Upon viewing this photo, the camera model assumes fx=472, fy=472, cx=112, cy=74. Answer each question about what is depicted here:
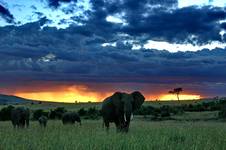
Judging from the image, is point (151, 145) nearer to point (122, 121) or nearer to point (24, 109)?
point (122, 121)

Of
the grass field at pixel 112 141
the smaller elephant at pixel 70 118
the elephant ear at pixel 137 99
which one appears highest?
the elephant ear at pixel 137 99

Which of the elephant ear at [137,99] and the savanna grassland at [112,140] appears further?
the elephant ear at [137,99]

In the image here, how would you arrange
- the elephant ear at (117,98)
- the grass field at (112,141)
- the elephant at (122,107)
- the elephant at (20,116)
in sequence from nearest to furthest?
1. the grass field at (112,141)
2. the elephant at (122,107)
3. the elephant ear at (117,98)
4. the elephant at (20,116)

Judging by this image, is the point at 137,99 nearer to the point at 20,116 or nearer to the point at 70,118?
the point at 20,116

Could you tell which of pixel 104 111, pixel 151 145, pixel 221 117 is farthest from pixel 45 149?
pixel 221 117

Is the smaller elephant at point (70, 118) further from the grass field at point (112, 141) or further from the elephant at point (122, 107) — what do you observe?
the grass field at point (112, 141)

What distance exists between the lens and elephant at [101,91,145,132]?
2208 centimetres

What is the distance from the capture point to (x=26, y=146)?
1131cm

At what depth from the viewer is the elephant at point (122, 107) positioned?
22.1 m

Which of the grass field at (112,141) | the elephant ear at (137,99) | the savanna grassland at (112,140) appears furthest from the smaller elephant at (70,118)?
the grass field at (112,141)

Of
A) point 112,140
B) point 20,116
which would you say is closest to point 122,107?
point 112,140

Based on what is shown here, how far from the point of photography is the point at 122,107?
23.1m

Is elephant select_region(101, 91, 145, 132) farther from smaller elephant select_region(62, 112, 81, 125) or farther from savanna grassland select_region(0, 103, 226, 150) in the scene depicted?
smaller elephant select_region(62, 112, 81, 125)

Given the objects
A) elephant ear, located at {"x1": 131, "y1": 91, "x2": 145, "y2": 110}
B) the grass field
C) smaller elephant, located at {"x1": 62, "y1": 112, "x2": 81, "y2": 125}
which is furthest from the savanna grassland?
smaller elephant, located at {"x1": 62, "y1": 112, "x2": 81, "y2": 125}
